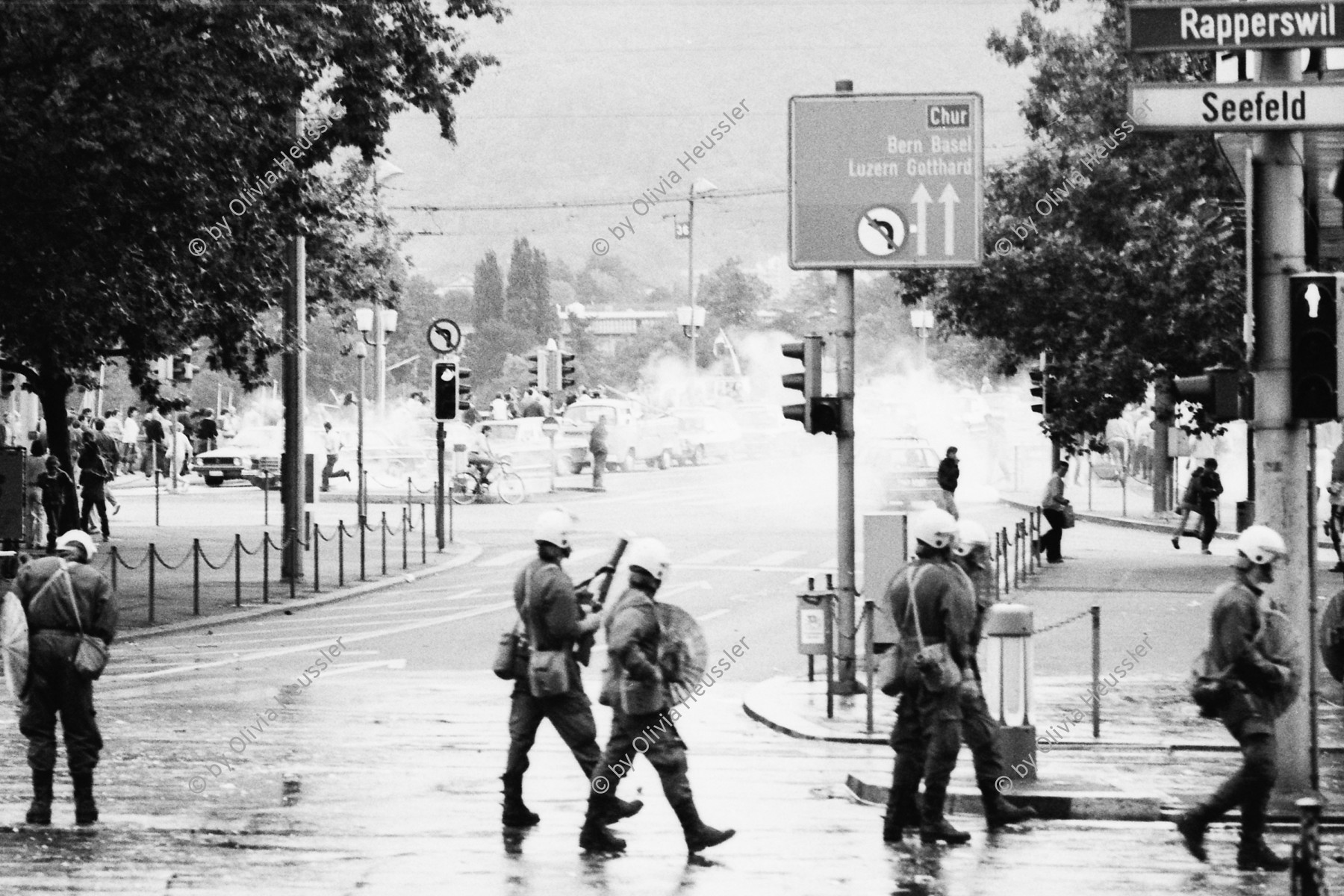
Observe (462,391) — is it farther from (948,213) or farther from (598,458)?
(948,213)

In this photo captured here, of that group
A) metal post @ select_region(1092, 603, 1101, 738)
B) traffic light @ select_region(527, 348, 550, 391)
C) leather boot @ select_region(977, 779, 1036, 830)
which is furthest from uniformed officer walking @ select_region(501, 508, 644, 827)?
traffic light @ select_region(527, 348, 550, 391)

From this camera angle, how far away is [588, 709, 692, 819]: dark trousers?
1016 cm

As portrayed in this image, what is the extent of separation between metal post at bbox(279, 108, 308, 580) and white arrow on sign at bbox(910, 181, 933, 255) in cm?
1212

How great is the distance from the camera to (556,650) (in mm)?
10688

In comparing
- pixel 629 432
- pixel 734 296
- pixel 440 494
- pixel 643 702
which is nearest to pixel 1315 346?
pixel 643 702

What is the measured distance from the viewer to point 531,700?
1097 centimetres

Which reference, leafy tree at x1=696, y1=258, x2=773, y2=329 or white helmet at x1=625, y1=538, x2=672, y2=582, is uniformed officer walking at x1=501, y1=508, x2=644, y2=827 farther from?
leafy tree at x1=696, y1=258, x2=773, y2=329

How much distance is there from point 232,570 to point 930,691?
19.8m

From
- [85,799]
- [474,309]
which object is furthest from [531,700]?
[474,309]

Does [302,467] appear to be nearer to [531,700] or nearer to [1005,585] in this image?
[1005,585]

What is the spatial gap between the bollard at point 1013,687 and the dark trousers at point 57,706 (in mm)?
5374

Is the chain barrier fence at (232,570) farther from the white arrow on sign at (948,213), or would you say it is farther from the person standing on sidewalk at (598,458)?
the person standing on sidewalk at (598,458)

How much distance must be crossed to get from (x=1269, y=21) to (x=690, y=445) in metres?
53.3

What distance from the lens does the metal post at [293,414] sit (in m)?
27.3
